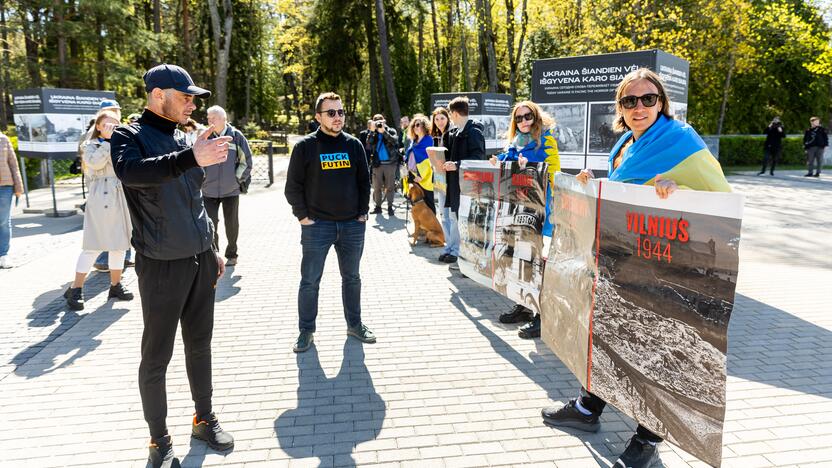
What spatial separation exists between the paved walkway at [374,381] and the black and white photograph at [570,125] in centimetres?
246

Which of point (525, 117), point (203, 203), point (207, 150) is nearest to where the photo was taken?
point (207, 150)

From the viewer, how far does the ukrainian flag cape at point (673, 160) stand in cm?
277

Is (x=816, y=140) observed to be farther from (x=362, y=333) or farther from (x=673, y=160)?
(x=673, y=160)

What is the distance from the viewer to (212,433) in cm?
335

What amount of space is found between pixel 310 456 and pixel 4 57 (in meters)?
26.5

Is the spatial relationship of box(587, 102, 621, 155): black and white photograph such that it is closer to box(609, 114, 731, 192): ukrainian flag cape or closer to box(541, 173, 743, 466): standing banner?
box(541, 173, 743, 466): standing banner

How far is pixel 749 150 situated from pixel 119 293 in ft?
87.7

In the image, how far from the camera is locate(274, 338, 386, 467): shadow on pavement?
335 cm

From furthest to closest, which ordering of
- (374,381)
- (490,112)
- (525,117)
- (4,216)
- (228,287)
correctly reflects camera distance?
(490,112) < (4,216) < (228,287) < (525,117) < (374,381)

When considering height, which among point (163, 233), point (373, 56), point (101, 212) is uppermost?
point (373, 56)

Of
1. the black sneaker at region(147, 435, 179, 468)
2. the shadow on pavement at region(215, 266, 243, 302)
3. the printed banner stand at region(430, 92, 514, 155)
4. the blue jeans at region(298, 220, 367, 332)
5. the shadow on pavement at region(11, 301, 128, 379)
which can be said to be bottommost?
the shadow on pavement at region(11, 301, 128, 379)

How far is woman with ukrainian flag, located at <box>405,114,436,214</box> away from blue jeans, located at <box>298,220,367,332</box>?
4324 mm

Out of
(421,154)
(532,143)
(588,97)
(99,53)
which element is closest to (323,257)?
(532,143)

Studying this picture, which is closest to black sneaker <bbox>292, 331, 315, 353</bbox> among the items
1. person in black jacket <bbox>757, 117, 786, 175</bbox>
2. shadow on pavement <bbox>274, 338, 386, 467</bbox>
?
shadow on pavement <bbox>274, 338, 386, 467</bbox>
